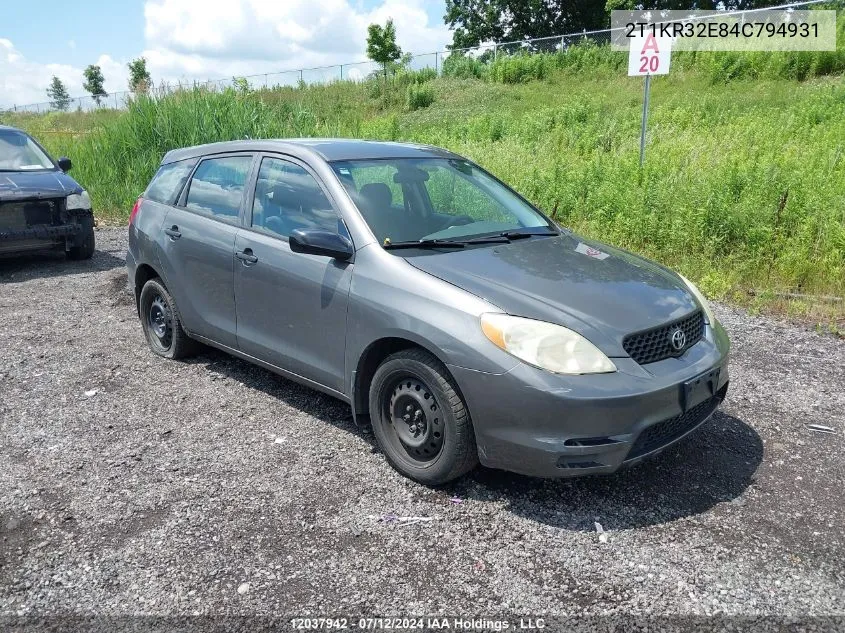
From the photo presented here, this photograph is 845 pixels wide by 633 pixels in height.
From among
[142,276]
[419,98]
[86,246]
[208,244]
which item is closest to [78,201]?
[86,246]

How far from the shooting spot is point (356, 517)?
339 centimetres

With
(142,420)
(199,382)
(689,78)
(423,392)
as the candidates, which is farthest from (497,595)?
(689,78)

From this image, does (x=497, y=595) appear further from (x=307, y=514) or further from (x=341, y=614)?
(x=307, y=514)

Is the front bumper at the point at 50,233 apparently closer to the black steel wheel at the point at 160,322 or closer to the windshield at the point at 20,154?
the windshield at the point at 20,154

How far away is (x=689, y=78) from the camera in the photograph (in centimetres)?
2141

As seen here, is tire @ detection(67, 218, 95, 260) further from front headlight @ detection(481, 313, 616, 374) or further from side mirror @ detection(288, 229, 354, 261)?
front headlight @ detection(481, 313, 616, 374)

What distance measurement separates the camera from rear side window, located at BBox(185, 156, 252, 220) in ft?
15.5

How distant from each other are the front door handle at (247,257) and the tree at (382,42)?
1624 inches

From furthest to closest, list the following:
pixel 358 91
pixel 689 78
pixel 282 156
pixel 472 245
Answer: pixel 358 91 < pixel 689 78 < pixel 282 156 < pixel 472 245

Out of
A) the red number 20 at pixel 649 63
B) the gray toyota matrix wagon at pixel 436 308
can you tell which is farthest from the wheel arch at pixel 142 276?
the red number 20 at pixel 649 63

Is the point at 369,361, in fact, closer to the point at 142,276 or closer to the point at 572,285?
the point at 572,285

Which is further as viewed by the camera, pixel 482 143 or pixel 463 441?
pixel 482 143

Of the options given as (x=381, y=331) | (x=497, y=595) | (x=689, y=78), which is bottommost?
(x=497, y=595)

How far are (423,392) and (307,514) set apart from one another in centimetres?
83
